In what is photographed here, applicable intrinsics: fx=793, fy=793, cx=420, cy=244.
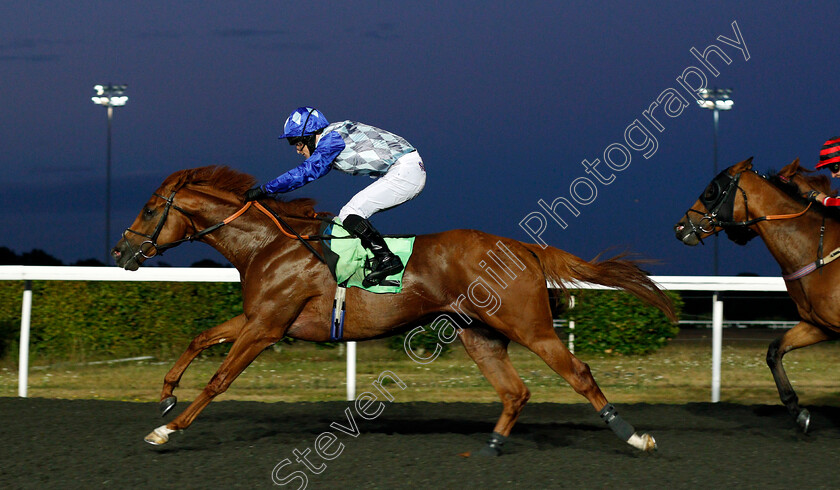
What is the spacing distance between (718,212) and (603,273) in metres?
0.88

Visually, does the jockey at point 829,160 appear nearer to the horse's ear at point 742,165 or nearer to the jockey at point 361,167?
the horse's ear at point 742,165

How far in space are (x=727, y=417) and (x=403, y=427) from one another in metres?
2.10

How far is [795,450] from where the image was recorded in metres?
4.20

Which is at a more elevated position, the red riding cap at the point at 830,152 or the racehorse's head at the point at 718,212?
the red riding cap at the point at 830,152

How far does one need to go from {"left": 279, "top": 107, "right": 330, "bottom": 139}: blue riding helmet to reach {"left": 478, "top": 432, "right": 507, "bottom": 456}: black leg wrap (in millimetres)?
1881

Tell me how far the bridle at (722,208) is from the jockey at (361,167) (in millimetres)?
1712

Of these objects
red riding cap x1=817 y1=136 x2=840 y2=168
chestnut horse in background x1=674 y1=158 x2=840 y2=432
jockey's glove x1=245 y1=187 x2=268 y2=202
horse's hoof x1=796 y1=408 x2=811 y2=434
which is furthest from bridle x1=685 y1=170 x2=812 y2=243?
jockey's glove x1=245 y1=187 x2=268 y2=202

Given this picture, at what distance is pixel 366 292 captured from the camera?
13.7 feet

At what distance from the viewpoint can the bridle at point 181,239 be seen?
4312 millimetres

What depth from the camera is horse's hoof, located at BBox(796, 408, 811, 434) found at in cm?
455

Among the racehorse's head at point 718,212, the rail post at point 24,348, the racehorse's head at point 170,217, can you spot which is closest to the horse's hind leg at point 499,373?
the racehorse's head at point 718,212

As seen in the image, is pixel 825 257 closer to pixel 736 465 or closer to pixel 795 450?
pixel 795 450

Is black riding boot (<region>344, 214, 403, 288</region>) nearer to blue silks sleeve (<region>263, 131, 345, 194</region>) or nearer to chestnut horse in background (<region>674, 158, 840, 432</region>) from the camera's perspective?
blue silks sleeve (<region>263, 131, 345, 194</region>)

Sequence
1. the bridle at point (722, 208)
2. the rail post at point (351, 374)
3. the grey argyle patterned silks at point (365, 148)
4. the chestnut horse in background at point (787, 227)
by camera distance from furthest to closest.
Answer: the rail post at point (351, 374), the bridle at point (722, 208), the chestnut horse in background at point (787, 227), the grey argyle patterned silks at point (365, 148)
